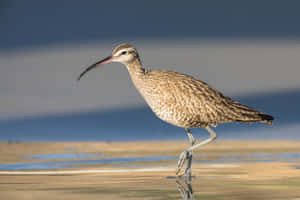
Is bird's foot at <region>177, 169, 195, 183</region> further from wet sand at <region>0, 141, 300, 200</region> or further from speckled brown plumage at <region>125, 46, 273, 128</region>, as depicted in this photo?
speckled brown plumage at <region>125, 46, 273, 128</region>

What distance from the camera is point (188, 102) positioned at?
17875 millimetres

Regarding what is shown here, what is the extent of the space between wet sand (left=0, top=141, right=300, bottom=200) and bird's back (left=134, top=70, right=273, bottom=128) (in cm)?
114

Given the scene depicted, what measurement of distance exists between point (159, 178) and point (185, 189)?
2.17 meters

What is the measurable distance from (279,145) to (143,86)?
8.57 meters

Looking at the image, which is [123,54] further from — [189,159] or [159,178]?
[159,178]

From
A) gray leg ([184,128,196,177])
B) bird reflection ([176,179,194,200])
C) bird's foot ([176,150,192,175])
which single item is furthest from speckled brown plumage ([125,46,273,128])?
bird reflection ([176,179,194,200])

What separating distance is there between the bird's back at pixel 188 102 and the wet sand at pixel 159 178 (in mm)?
1139

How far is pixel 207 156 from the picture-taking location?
2220 centimetres

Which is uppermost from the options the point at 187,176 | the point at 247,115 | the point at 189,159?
the point at 247,115

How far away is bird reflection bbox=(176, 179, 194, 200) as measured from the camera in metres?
12.8

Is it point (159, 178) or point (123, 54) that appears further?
point (123, 54)

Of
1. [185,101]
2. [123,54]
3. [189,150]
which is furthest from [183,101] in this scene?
[123,54]

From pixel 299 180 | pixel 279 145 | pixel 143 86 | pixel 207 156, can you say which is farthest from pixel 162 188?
pixel 279 145

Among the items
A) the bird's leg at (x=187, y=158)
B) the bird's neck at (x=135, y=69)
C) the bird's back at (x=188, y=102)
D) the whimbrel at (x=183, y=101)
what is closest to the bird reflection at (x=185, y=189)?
the bird's leg at (x=187, y=158)
